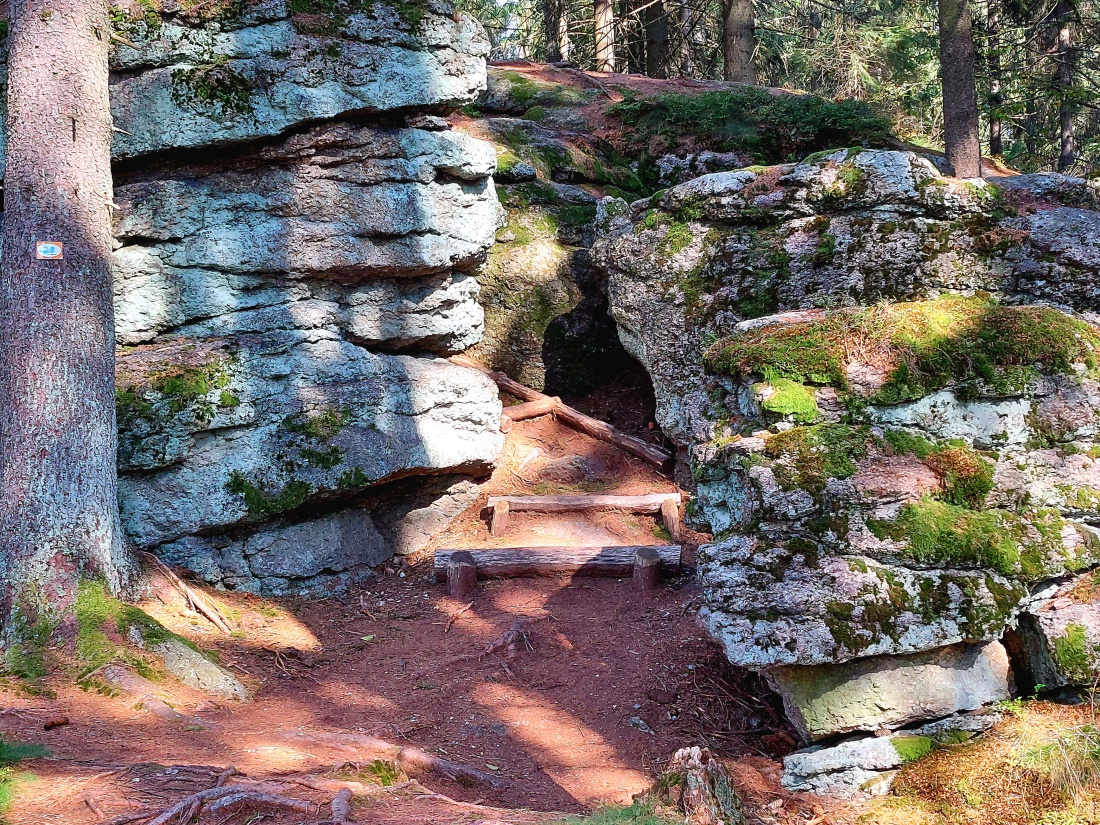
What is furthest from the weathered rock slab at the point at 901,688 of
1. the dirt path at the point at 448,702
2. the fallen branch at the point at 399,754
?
the fallen branch at the point at 399,754

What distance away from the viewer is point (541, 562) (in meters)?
9.49

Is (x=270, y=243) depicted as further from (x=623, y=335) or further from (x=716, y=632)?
(x=716, y=632)

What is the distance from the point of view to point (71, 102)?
7055 millimetres

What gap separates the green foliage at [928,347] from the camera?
231 inches

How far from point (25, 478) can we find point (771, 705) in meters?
6.15

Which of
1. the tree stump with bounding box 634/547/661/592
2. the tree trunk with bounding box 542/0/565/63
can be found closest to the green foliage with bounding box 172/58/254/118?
the tree stump with bounding box 634/547/661/592

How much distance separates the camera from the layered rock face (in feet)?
29.2

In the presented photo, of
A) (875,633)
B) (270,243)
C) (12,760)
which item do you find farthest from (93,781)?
(270,243)

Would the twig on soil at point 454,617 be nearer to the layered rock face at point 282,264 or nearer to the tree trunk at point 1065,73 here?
the layered rock face at point 282,264

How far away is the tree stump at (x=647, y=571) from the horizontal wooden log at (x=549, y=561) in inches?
7.0

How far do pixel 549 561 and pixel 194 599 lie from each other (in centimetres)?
373

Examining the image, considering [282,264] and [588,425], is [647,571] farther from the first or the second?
[282,264]

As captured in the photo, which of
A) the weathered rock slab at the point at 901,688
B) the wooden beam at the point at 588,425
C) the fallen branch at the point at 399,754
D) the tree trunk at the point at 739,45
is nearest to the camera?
the weathered rock slab at the point at 901,688

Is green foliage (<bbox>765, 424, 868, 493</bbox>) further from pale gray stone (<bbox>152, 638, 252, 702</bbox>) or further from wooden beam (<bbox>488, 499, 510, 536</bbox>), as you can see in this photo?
wooden beam (<bbox>488, 499, 510, 536</bbox>)
